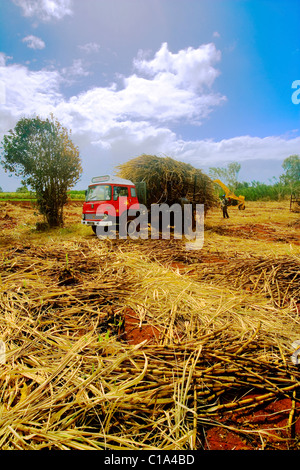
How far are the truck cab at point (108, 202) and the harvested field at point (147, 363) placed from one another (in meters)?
4.22

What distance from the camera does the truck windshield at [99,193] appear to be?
25.8 ft

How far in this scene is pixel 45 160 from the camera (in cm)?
995

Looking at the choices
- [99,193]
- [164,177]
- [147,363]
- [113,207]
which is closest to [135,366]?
[147,363]

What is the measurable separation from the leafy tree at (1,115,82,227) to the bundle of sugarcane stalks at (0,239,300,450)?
7731 mm

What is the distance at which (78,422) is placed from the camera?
4.78 feet

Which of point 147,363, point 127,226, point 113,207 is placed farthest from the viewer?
point 127,226

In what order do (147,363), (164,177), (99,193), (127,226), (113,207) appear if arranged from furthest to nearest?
(164,177) → (127,226) → (99,193) → (113,207) → (147,363)

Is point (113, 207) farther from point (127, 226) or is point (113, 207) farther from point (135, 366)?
point (135, 366)

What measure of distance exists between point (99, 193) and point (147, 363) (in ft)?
22.7

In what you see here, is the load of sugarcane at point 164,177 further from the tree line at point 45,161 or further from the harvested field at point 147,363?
Result: the harvested field at point 147,363

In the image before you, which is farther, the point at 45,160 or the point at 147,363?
the point at 45,160

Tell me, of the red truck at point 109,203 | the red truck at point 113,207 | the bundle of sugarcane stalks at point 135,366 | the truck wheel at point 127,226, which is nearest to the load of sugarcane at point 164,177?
the red truck at point 113,207
